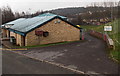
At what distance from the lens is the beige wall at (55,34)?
59.4 ft

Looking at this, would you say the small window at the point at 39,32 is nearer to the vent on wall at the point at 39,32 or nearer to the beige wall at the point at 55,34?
the vent on wall at the point at 39,32

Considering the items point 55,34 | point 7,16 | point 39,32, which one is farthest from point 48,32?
point 7,16

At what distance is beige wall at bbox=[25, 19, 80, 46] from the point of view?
59.4 feet

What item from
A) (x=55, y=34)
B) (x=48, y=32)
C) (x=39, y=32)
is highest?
(x=39, y=32)

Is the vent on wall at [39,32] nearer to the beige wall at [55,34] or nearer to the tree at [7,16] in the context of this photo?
the beige wall at [55,34]

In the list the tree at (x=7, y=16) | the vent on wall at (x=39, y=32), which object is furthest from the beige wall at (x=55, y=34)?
the tree at (x=7, y=16)

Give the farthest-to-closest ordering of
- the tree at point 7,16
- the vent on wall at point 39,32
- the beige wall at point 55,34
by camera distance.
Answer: the tree at point 7,16 → the beige wall at point 55,34 → the vent on wall at point 39,32

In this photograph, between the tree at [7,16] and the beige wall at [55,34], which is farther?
the tree at [7,16]

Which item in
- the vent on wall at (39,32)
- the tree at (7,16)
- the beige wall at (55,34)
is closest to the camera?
the vent on wall at (39,32)

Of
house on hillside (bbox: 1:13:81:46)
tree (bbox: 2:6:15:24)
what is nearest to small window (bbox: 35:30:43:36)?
house on hillside (bbox: 1:13:81:46)

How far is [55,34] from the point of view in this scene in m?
19.9

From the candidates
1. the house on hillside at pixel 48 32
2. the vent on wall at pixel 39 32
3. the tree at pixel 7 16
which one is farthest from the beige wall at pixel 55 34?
the tree at pixel 7 16

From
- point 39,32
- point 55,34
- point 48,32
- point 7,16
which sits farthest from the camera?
point 7,16

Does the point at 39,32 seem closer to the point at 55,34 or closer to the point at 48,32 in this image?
the point at 48,32
